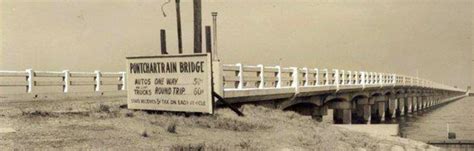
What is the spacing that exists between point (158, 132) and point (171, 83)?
8.33 ft

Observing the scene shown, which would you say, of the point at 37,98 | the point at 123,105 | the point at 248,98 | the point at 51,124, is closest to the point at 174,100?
the point at 123,105

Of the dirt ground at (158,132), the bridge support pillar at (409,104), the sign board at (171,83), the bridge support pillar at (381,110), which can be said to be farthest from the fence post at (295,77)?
the bridge support pillar at (409,104)

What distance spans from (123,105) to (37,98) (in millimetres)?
5253

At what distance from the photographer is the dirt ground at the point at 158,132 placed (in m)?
8.73

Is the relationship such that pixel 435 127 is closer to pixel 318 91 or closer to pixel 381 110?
pixel 381 110

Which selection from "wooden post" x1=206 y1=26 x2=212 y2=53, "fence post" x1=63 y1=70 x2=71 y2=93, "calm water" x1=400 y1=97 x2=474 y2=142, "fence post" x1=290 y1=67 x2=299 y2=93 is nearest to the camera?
"wooden post" x1=206 y1=26 x2=212 y2=53

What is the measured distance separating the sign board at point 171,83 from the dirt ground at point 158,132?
283 millimetres

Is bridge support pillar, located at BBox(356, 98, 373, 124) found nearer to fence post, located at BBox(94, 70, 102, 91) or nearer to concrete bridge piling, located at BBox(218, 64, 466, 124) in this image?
concrete bridge piling, located at BBox(218, 64, 466, 124)

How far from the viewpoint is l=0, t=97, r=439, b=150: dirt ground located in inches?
344

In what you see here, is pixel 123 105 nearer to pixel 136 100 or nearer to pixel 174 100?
pixel 136 100

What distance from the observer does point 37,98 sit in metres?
17.8

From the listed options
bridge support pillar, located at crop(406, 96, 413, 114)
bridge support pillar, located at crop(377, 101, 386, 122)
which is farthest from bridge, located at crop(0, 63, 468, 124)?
bridge support pillar, located at crop(406, 96, 413, 114)

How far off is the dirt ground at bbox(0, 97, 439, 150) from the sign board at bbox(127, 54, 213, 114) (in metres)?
0.28

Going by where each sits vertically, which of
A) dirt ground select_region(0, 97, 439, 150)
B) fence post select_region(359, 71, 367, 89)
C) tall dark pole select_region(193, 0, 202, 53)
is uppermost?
tall dark pole select_region(193, 0, 202, 53)
